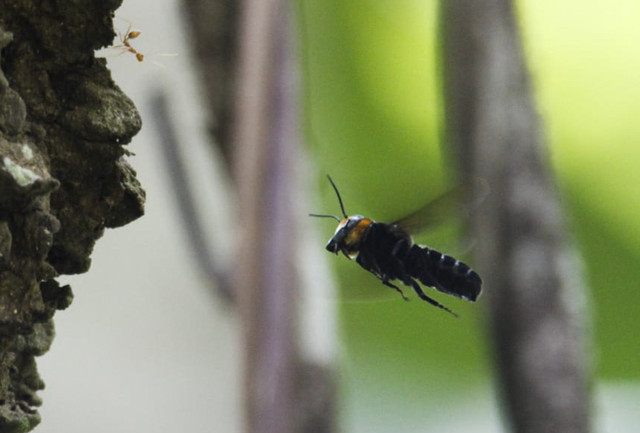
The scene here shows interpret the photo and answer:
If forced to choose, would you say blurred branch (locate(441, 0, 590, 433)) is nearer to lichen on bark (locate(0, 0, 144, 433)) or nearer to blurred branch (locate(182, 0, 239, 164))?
blurred branch (locate(182, 0, 239, 164))

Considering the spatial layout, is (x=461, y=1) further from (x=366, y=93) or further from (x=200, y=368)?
(x=200, y=368)

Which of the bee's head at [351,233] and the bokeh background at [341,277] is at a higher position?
the bee's head at [351,233]

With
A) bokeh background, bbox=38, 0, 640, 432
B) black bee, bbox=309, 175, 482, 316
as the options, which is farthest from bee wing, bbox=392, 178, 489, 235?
bokeh background, bbox=38, 0, 640, 432

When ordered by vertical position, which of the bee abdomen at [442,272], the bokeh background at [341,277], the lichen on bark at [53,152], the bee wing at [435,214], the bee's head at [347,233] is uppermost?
the lichen on bark at [53,152]

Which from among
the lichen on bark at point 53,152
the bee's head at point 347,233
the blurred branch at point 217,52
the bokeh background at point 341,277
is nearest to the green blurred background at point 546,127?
the bokeh background at point 341,277

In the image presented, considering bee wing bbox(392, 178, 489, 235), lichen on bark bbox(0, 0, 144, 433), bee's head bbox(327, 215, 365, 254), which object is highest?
lichen on bark bbox(0, 0, 144, 433)

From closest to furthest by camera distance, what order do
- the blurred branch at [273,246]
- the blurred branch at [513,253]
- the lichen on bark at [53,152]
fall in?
the lichen on bark at [53,152]
the blurred branch at [513,253]
the blurred branch at [273,246]

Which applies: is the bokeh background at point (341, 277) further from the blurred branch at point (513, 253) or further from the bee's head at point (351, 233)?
the bee's head at point (351, 233)

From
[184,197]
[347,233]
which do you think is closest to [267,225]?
[184,197]
